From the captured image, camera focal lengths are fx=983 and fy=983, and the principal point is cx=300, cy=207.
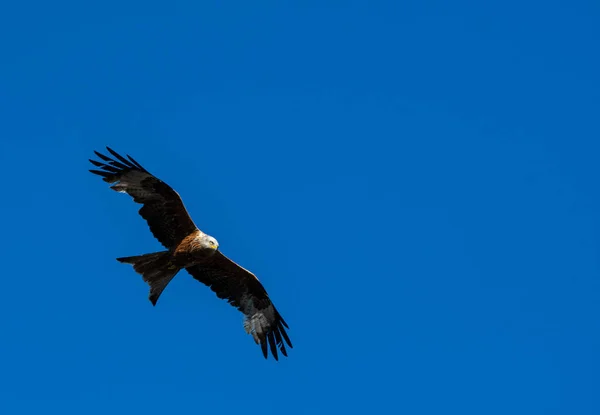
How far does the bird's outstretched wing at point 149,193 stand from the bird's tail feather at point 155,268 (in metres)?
0.44

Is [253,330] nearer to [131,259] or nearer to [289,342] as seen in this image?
[289,342]

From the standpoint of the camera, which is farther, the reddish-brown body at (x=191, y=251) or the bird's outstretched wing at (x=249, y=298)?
the bird's outstretched wing at (x=249, y=298)

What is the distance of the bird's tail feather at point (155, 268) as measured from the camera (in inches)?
600

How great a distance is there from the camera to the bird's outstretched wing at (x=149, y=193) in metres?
15.1

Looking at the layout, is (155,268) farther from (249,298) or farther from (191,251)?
(249,298)

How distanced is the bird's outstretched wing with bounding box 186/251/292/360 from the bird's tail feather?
89cm

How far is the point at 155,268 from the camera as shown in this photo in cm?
1538

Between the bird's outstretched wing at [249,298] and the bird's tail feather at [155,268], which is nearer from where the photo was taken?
the bird's tail feather at [155,268]

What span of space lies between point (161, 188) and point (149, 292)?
1.67 metres

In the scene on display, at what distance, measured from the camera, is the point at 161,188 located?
15.1 m

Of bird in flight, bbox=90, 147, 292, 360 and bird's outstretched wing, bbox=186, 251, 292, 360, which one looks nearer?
bird in flight, bbox=90, 147, 292, 360

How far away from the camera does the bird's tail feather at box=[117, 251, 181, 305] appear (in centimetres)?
1524


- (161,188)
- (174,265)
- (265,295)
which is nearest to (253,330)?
(265,295)

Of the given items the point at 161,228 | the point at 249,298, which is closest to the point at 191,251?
the point at 161,228
